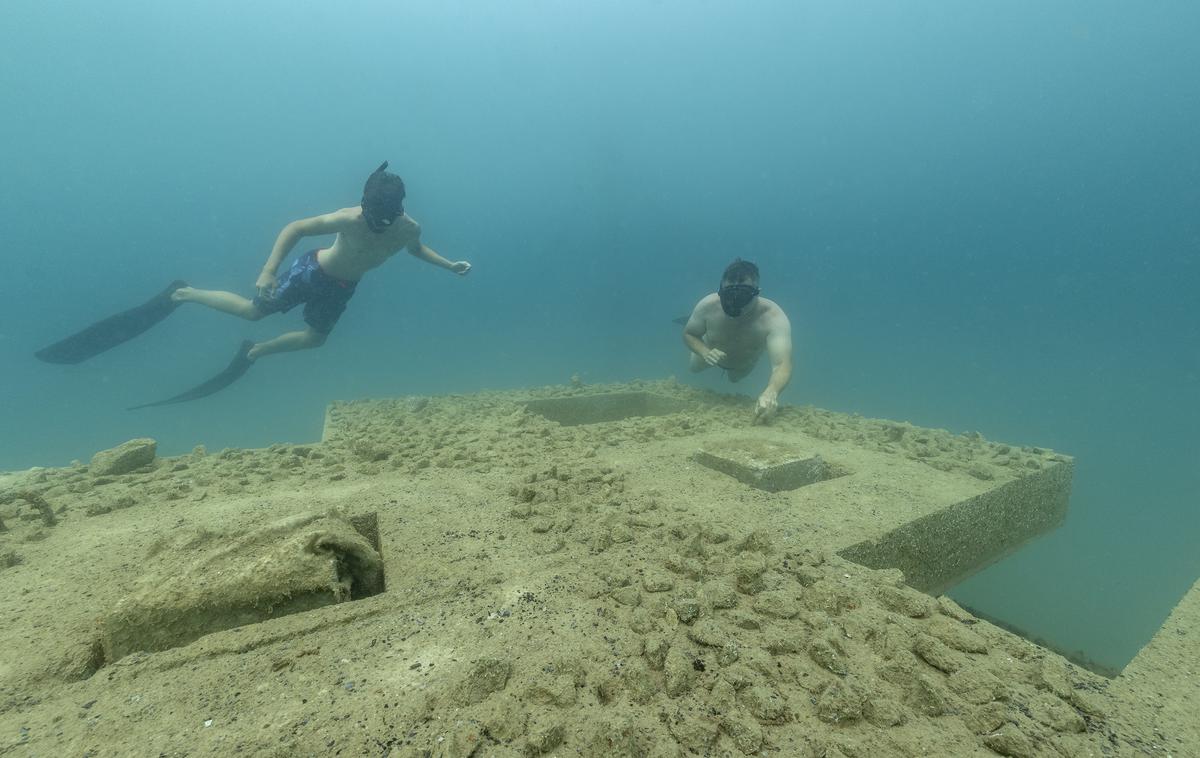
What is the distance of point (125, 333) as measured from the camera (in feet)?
25.8

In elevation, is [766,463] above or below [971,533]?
above

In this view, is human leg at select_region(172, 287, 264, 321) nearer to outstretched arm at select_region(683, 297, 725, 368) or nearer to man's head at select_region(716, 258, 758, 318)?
outstretched arm at select_region(683, 297, 725, 368)

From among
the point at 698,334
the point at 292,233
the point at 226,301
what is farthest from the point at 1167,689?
the point at 226,301

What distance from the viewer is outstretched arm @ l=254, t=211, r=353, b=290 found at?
20.9 feet

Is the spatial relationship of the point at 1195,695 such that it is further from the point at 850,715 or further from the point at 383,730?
the point at 383,730

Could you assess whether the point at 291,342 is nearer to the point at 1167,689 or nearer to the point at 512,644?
the point at 512,644

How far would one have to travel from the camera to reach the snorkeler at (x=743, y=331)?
603 centimetres

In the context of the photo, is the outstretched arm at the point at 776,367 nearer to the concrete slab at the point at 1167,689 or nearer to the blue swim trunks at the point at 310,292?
the concrete slab at the point at 1167,689

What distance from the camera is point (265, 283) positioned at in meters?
6.39

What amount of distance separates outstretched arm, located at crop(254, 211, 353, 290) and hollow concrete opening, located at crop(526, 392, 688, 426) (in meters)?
3.65

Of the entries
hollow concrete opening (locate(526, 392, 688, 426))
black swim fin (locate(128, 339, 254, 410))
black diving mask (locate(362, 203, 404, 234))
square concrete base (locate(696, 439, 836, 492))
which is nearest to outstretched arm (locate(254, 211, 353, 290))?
black diving mask (locate(362, 203, 404, 234))

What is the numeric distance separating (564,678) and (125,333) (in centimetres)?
985

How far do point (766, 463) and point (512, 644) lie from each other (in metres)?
2.34

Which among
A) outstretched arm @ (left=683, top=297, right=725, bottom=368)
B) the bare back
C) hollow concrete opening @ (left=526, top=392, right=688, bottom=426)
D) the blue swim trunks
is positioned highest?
the bare back
